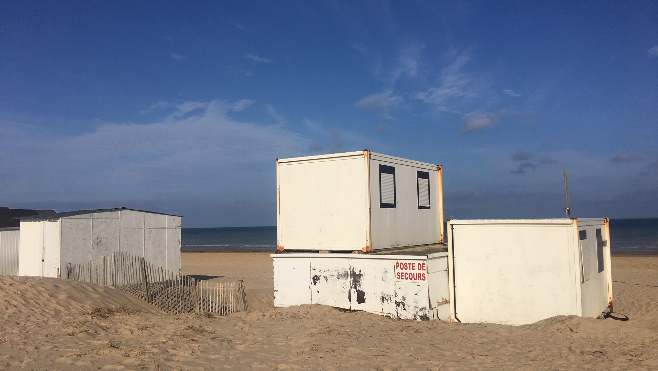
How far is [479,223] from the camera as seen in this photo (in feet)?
37.6

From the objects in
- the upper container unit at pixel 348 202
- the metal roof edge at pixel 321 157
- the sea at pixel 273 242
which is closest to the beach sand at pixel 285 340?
the upper container unit at pixel 348 202

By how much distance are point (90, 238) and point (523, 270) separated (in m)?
16.7

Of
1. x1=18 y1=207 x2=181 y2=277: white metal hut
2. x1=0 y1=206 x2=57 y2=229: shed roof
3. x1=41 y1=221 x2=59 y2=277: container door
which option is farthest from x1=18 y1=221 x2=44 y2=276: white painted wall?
x1=0 y1=206 x2=57 y2=229: shed roof

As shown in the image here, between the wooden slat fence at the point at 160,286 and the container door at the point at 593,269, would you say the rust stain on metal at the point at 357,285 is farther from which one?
the container door at the point at 593,269

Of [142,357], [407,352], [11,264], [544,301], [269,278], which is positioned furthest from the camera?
[269,278]

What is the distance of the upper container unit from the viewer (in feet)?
40.2

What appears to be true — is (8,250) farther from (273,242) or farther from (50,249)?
(273,242)

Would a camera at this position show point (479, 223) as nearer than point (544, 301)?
No

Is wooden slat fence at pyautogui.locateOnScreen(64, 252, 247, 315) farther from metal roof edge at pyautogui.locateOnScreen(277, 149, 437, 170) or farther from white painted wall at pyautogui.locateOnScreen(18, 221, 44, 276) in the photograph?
metal roof edge at pyautogui.locateOnScreen(277, 149, 437, 170)

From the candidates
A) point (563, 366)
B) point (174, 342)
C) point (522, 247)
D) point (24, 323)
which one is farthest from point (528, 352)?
point (24, 323)

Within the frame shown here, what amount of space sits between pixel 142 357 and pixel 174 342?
1167 millimetres

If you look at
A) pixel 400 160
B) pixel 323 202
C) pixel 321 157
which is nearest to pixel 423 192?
pixel 400 160

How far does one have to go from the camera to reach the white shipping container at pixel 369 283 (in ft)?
37.0

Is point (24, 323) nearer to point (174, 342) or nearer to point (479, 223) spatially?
point (174, 342)
